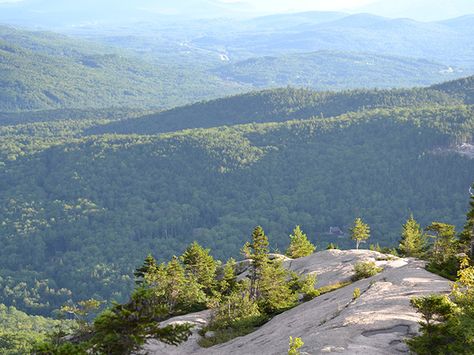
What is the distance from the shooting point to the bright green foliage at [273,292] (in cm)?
5738

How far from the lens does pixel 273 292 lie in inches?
2285

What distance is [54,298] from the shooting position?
17488 centimetres

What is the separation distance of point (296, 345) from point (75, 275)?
552ft

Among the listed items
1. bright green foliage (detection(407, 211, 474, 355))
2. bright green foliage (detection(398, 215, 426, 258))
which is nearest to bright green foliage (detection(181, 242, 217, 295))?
bright green foliage (detection(398, 215, 426, 258))

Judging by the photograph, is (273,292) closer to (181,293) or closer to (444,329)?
(181,293)

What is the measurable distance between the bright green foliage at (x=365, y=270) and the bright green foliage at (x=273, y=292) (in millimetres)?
6925

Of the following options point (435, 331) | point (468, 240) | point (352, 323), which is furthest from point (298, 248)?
point (435, 331)

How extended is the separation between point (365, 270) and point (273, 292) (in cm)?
1036

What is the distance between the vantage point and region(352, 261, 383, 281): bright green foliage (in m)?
60.5

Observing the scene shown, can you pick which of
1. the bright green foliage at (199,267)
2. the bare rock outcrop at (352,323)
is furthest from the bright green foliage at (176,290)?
the bright green foliage at (199,267)

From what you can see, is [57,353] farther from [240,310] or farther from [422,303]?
[240,310]

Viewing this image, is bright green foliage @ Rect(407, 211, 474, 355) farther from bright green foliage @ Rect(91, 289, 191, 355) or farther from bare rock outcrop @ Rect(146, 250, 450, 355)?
bright green foliage @ Rect(91, 289, 191, 355)

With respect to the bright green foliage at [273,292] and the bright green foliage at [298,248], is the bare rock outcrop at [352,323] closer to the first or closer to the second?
the bright green foliage at [273,292]

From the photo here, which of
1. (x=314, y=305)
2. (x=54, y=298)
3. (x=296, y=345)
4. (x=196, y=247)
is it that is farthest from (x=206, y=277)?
(x=54, y=298)
